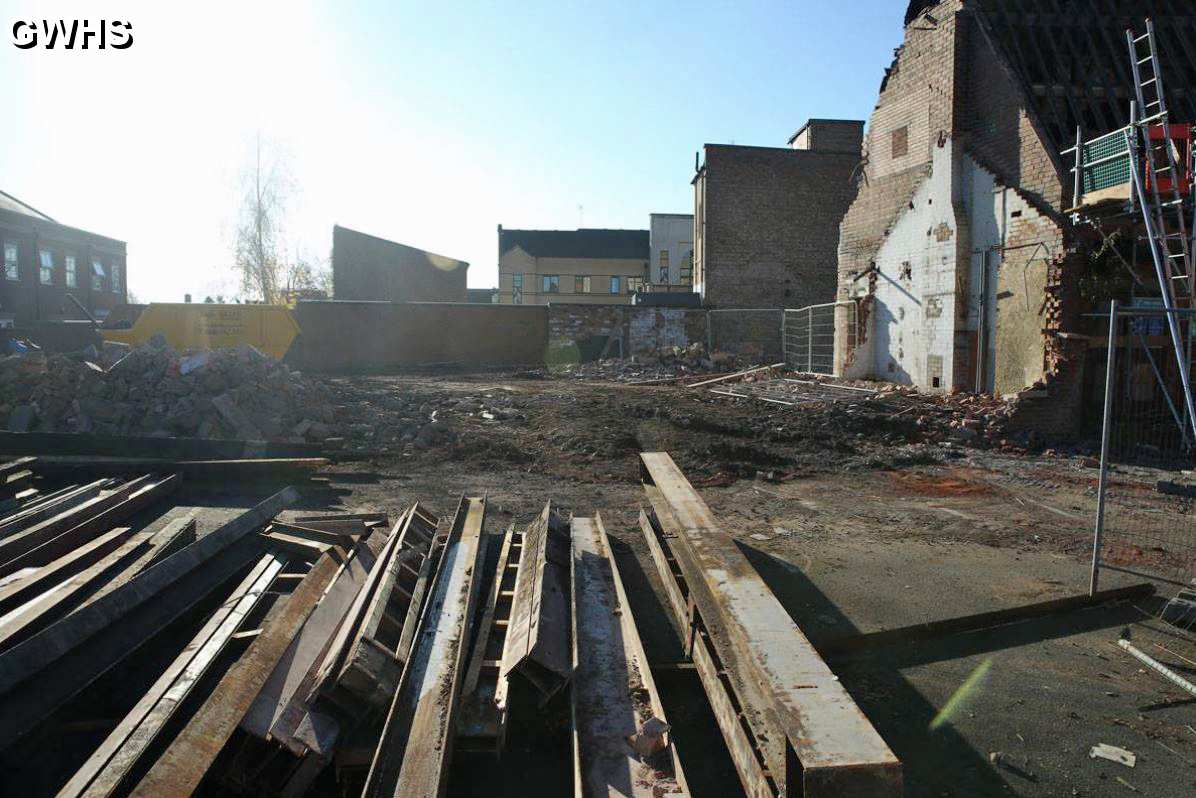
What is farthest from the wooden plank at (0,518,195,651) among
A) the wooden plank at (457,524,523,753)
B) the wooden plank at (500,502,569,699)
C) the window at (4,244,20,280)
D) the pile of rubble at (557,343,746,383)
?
the window at (4,244,20,280)


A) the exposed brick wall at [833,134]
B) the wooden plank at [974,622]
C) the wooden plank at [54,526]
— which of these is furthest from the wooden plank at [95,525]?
the exposed brick wall at [833,134]

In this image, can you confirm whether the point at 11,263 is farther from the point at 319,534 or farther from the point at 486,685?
the point at 486,685

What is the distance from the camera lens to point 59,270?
112ft

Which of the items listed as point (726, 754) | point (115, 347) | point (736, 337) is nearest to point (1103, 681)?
point (726, 754)

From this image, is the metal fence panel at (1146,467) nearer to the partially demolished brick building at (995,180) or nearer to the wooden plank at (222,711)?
the partially demolished brick building at (995,180)

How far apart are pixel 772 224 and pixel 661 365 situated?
930cm

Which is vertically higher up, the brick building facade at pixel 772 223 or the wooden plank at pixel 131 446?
the brick building facade at pixel 772 223

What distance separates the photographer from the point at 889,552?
663cm

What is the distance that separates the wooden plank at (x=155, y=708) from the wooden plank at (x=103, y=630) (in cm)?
33

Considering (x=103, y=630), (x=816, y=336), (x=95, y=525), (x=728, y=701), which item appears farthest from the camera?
(x=816, y=336)

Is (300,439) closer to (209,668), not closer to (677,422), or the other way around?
(677,422)

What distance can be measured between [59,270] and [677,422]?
3342 cm

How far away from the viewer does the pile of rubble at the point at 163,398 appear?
11.3m

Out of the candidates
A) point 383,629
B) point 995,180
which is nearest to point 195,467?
point 383,629
